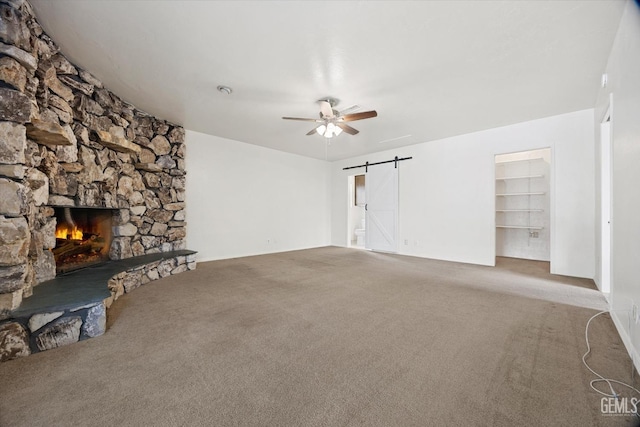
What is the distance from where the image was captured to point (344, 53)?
2.46 metres

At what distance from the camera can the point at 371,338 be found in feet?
6.55

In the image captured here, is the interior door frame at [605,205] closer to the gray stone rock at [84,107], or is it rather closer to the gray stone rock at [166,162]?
the gray stone rock at [84,107]

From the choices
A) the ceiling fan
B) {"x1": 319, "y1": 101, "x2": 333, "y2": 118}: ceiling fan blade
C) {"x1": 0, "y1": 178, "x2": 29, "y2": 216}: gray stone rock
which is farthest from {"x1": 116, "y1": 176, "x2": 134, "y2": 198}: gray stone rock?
{"x1": 319, "y1": 101, "x2": 333, "y2": 118}: ceiling fan blade

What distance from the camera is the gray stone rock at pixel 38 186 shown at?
2.16 metres

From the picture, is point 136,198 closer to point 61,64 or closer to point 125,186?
point 125,186

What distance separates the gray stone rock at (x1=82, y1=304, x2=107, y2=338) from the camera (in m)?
2.00

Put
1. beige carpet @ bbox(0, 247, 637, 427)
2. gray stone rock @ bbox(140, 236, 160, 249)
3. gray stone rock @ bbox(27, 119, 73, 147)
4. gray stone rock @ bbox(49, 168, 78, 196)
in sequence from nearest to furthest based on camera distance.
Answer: beige carpet @ bbox(0, 247, 637, 427), gray stone rock @ bbox(27, 119, 73, 147), gray stone rock @ bbox(49, 168, 78, 196), gray stone rock @ bbox(140, 236, 160, 249)

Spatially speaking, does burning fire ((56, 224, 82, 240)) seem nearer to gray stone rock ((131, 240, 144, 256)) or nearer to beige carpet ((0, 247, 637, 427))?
gray stone rock ((131, 240, 144, 256))

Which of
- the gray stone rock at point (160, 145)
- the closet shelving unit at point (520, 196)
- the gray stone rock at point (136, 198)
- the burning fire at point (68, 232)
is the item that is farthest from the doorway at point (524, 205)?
the burning fire at point (68, 232)

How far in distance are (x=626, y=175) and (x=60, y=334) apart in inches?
181

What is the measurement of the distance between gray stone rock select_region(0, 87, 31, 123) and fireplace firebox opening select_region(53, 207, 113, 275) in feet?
5.42

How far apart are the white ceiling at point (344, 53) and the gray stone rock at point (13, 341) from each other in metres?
2.47

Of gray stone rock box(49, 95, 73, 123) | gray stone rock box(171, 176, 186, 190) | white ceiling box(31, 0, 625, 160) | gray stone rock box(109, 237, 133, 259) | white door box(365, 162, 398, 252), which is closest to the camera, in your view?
white ceiling box(31, 0, 625, 160)

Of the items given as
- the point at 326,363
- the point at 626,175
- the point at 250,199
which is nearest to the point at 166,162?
the point at 250,199
